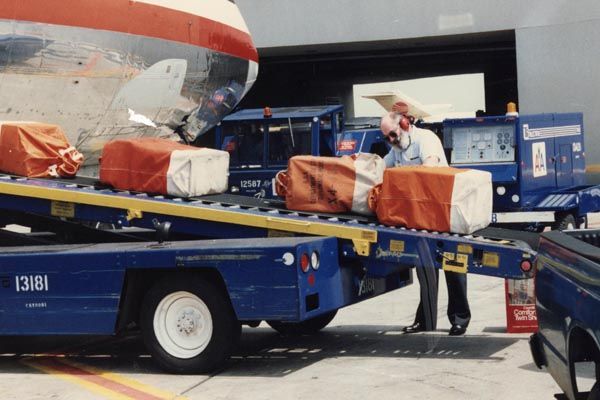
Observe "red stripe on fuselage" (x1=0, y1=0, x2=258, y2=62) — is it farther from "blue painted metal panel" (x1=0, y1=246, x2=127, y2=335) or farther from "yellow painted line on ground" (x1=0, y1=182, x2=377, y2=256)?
"blue painted metal panel" (x1=0, y1=246, x2=127, y2=335)

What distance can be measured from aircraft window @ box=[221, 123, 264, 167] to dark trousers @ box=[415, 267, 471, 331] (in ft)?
29.7

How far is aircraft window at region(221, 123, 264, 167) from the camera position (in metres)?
18.4

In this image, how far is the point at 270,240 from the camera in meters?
8.31

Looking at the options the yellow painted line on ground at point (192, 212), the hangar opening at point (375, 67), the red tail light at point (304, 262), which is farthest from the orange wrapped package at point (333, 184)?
the hangar opening at point (375, 67)

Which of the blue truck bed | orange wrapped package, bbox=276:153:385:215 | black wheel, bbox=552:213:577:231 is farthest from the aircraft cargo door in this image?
the blue truck bed

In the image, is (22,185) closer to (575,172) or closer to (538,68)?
(575,172)

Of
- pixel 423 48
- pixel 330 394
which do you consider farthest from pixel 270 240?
pixel 423 48

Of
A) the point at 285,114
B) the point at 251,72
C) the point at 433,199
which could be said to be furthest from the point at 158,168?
the point at 285,114

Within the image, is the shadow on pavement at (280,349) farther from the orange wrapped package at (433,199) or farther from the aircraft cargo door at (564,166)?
the aircraft cargo door at (564,166)

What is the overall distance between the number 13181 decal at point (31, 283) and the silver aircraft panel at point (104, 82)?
8.27ft

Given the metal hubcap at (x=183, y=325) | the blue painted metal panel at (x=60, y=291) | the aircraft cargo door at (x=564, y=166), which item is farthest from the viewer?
the aircraft cargo door at (x=564, y=166)

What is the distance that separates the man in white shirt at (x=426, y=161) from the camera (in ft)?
31.3

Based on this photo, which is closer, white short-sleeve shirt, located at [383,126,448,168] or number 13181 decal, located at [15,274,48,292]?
number 13181 decal, located at [15,274,48,292]

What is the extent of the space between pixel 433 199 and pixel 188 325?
7.07ft
